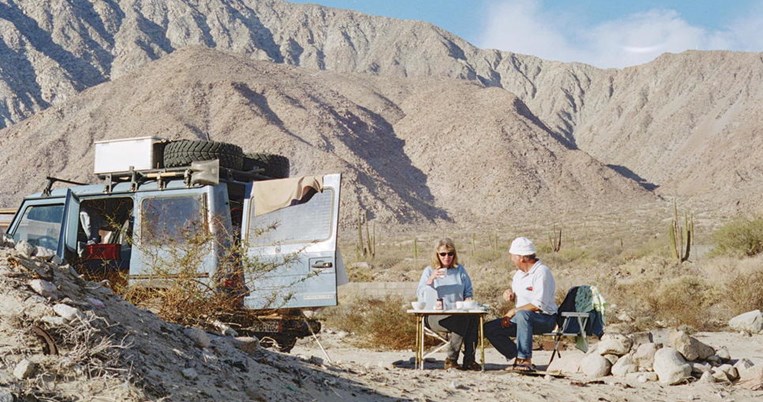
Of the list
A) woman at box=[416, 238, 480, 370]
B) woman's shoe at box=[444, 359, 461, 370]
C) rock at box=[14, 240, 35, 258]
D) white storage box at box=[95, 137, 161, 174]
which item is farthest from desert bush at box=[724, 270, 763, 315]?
rock at box=[14, 240, 35, 258]

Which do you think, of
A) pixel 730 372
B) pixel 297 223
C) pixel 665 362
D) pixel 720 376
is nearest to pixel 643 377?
pixel 665 362

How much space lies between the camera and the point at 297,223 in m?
8.54

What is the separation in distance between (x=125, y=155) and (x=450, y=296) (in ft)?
12.9

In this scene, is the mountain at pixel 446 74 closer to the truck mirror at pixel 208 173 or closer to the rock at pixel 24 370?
the truck mirror at pixel 208 173

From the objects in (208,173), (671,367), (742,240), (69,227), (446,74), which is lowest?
(671,367)

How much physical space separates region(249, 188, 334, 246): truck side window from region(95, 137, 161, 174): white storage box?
5.13ft

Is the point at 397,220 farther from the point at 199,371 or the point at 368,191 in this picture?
the point at 199,371

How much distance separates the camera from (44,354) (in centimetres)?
439

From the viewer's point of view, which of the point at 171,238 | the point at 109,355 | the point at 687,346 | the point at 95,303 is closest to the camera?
the point at 109,355

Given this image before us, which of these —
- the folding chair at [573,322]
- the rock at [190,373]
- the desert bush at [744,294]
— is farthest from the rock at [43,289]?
the desert bush at [744,294]

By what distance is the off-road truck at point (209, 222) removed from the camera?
27.1ft

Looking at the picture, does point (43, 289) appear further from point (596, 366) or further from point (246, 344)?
point (596, 366)

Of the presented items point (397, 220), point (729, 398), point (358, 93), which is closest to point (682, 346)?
point (729, 398)

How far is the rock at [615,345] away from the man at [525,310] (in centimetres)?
73
